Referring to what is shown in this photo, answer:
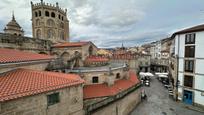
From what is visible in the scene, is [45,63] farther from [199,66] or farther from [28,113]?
[199,66]

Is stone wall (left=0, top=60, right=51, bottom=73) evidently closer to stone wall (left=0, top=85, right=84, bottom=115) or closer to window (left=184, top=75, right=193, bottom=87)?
stone wall (left=0, top=85, right=84, bottom=115)

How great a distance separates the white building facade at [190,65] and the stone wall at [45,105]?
19.6 m

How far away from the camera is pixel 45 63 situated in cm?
1538

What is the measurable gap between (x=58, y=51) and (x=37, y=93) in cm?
1894

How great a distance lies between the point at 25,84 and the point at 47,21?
30642mm

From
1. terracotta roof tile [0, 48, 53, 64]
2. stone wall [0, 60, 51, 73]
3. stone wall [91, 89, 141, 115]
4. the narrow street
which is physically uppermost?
terracotta roof tile [0, 48, 53, 64]

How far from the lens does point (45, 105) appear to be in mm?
8625

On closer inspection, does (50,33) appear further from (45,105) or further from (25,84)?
(45,105)

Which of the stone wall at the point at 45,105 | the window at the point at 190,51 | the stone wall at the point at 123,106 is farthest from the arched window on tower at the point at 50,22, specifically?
the window at the point at 190,51

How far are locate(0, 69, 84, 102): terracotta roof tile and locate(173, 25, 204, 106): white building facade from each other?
19.8 m

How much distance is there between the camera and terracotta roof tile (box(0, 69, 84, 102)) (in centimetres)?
722

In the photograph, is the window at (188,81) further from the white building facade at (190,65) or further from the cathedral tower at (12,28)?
the cathedral tower at (12,28)

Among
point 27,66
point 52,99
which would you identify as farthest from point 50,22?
point 52,99

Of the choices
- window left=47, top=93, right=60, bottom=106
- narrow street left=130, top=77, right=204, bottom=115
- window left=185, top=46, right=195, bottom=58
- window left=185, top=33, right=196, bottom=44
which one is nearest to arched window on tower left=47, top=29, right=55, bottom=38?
narrow street left=130, top=77, right=204, bottom=115
